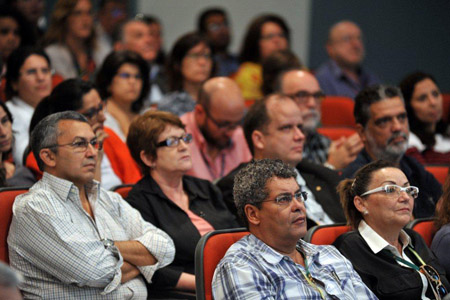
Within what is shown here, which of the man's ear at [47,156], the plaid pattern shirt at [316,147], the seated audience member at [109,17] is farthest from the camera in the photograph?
the seated audience member at [109,17]

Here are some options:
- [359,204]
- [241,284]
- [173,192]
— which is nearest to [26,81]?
[173,192]

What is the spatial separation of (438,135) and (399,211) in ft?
8.26

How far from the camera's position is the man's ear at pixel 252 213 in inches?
107

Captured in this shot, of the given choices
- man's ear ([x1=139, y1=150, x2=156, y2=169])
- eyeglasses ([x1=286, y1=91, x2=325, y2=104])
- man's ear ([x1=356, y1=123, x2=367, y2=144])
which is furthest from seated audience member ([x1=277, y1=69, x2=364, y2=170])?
man's ear ([x1=139, y1=150, x2=156, y2=169])

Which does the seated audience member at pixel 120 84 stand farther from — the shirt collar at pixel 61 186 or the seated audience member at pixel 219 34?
the seated audience member at pixel 219 34

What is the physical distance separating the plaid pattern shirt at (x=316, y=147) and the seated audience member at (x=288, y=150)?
25.8 inches

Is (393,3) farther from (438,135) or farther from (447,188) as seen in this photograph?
(447,188)

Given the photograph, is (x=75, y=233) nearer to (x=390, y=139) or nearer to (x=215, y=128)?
(x=215, y=128)

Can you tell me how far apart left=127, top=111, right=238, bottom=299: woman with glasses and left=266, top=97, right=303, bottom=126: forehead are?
1.71 feet

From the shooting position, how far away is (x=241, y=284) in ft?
8.23

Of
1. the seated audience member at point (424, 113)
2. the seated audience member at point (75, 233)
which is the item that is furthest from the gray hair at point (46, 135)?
the seated audience member at point (424, 113)

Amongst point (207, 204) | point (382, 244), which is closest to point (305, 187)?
point (207, 204)

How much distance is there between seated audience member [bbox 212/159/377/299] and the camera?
8.34 ft

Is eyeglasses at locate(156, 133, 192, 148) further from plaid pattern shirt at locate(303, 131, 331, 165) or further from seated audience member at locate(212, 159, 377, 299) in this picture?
plaid pattern shirt at locate(303, 131, 331, 165)
